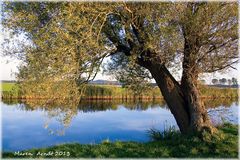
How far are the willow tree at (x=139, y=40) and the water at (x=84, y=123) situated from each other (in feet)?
6.80

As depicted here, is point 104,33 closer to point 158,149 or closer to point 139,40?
point 139,40

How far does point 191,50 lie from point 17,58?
7435mm

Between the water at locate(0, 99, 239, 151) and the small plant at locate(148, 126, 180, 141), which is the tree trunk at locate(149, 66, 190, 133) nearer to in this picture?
the small plant at locate(148, 126, 180, 141)

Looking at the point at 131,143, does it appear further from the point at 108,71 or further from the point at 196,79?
the point at 108,71

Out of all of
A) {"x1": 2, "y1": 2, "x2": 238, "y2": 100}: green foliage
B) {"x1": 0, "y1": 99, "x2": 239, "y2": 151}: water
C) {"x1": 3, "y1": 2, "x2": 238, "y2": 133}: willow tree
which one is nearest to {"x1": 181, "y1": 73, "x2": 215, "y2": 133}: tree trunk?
{"x1": 3, "y1": 2, "x2": 238, "y2": 133}: willow tree

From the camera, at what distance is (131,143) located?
1426cm

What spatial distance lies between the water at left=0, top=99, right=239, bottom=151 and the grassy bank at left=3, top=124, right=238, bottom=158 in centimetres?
153

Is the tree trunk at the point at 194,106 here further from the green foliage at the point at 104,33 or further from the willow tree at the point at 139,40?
the green foliage at the point at 104,33

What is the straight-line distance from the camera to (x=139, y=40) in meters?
14.4

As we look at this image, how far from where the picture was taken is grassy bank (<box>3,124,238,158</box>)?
12.4m

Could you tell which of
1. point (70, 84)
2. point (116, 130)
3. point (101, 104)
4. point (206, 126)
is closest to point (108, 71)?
point (70, 84)

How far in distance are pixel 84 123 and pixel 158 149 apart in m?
19.1

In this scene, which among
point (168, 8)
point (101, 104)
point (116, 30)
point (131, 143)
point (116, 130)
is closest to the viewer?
point (168, 8)

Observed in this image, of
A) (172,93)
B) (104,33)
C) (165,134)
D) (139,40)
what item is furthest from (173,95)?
(104,33)
